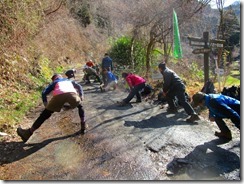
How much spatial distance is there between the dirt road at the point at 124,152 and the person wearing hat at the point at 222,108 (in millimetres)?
325

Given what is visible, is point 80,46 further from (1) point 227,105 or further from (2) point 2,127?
(1) point 227,105

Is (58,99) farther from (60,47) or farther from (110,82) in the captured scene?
A: (60,47)

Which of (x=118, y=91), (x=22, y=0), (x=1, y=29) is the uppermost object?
(x=22, y=0)

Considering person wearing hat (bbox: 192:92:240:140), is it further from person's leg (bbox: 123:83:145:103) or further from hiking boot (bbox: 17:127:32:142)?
person's leg (bbox: 123:83:145:103)

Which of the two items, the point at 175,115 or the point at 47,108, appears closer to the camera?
the point at 47,108

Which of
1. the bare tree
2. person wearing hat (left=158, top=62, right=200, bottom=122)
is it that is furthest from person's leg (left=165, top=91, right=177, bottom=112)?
the bare tree

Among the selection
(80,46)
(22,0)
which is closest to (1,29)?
(22,0)

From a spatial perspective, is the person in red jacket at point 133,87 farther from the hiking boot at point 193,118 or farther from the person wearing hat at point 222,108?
the person wearing hat at point 222,108

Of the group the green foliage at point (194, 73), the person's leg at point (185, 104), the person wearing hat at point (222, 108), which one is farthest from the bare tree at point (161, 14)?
the person wearing hat at point (222, 108)

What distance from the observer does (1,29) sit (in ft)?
33.6

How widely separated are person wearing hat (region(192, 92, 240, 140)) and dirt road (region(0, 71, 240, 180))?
1.07ft

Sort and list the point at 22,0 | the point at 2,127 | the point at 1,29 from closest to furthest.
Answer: the point at 2,127, the point at 1,29, the point at 22,0

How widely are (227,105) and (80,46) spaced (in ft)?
88.0

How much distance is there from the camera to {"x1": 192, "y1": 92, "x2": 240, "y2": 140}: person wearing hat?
5301 mm
